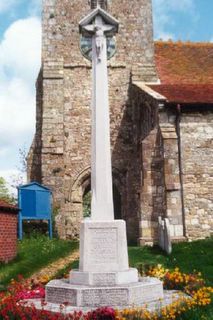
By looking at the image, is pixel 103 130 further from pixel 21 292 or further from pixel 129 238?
Result: pixel 129 238

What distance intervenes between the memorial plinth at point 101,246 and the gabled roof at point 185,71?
8751 mm

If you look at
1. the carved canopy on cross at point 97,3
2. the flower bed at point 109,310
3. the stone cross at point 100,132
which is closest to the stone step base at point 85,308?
the flower bed at point 109,310

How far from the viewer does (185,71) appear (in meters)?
20.7

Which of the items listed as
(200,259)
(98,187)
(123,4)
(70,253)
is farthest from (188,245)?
(123,4)

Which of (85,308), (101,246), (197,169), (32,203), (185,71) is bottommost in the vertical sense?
(85,308)

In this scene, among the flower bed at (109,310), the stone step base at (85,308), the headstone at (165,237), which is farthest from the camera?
the headstone at (165,237)

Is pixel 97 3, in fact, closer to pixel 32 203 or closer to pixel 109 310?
pixel 32 203

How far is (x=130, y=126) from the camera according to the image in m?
19.5

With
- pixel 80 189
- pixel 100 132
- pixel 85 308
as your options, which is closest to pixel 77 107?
pixel 80 189

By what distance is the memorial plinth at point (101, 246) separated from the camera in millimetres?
5566

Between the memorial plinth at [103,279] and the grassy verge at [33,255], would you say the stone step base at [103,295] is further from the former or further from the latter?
the grassy verge at [33,255]

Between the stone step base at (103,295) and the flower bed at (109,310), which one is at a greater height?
the stone step base at (103,295)

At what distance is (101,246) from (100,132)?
70.9 inches

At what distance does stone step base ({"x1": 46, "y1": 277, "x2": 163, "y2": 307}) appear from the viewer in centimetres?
552
